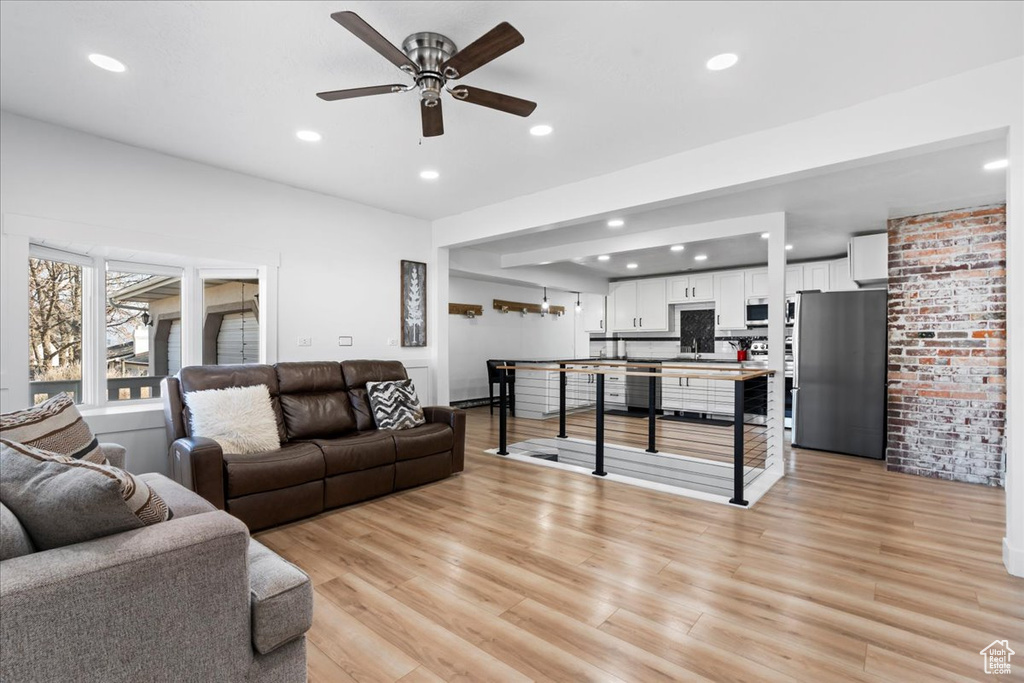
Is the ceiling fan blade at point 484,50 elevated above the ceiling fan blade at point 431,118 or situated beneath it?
elevated above

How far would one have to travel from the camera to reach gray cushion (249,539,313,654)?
133 centimetres

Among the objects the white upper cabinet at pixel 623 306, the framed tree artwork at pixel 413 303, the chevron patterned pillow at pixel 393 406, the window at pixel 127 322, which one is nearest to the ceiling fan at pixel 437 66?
the chevron patterned pillow at pixel 393 406

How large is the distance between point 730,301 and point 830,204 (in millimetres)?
3202

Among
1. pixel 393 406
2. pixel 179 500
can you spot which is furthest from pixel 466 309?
pixel 179 500

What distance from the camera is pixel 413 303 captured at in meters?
5.37

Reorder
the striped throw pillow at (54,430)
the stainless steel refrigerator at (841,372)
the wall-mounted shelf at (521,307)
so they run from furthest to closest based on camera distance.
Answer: the wall-mounted shelf at (521,307)
the stainless steel refrigerator at (841,372)
the striped throw pillow at (54,430)

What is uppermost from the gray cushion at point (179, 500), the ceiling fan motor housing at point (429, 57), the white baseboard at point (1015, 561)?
the ceiling fan motor housing at point (429, 57)

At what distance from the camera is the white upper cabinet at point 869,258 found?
5.12m

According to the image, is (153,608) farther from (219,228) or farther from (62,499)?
(219,228)

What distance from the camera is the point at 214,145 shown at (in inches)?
135

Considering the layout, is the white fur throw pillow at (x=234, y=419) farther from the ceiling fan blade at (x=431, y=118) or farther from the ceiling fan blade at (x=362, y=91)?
the ceiling fan blade at (x=431, y=118)

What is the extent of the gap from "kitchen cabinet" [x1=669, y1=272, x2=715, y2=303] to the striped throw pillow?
7565 mm

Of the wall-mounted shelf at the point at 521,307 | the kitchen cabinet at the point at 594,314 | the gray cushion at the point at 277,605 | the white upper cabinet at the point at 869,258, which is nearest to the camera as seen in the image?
the gray cushion at the point at 277,605

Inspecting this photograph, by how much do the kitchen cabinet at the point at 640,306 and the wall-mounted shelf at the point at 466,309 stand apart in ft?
8.75
